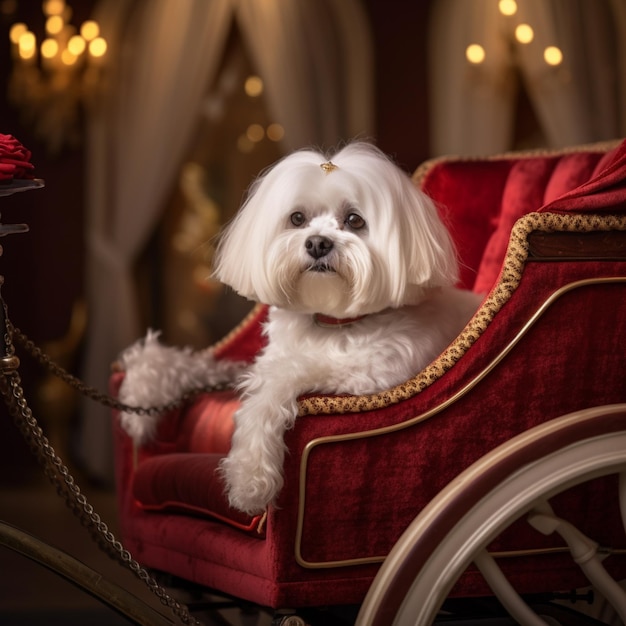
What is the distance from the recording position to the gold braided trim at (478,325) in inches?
64.9

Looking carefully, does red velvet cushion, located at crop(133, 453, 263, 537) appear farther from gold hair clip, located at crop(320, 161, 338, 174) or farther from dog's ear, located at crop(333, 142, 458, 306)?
gold hair clip, located at crop(320, 161, 338, 174)

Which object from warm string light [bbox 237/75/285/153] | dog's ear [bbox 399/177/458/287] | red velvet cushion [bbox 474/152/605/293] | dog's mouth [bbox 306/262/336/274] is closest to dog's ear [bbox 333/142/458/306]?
dog's ear [bbox 399/177/458/287]

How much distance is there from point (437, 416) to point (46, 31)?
176 inches

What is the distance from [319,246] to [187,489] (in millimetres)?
605

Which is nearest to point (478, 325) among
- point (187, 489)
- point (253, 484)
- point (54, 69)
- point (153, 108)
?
point (253, 484)

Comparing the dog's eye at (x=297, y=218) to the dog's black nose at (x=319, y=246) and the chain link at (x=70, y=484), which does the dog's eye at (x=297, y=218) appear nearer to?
the dog's black nose at (x=319, y=246)

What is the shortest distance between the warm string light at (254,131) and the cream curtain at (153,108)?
0.61 feet

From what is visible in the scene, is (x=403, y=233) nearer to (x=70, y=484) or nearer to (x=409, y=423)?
(x=409, y=423)

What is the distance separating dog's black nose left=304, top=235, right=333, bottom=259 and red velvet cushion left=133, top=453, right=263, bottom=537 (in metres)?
0.48

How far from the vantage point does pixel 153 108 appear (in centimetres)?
537

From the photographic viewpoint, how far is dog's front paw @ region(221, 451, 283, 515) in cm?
160

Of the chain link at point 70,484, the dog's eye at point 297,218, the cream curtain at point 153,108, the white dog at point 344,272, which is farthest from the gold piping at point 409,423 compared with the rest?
the cream curtain at point 153,108

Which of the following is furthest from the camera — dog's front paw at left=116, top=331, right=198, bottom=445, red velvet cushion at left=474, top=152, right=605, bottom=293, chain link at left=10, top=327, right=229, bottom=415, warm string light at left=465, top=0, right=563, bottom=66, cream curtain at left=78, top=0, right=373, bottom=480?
warm string light at left=465, top=0, right=563, bottom=66

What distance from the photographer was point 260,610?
218 centimetres
